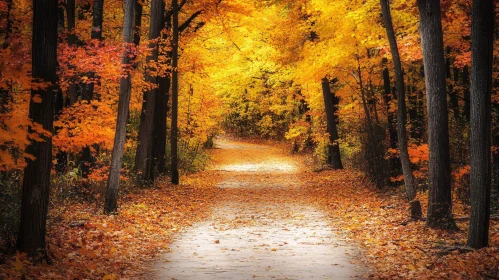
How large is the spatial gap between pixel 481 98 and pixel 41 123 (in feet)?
23.5

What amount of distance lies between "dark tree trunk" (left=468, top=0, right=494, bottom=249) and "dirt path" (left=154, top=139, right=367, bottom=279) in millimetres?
2409

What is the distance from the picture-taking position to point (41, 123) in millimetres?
7566

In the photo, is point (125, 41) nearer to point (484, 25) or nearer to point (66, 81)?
point (66, 81)

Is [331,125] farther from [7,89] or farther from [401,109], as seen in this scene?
[7,89]

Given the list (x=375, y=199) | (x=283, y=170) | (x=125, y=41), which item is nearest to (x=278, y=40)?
(x=283, y=170)

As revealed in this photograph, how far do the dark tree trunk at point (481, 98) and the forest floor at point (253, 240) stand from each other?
1.09m

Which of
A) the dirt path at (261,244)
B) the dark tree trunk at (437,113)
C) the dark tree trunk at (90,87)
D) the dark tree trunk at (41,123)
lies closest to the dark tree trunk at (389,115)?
the dirt path at (261,244)

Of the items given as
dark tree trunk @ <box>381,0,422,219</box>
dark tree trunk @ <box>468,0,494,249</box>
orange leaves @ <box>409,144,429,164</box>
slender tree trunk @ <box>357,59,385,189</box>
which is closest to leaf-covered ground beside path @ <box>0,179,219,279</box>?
dark tree trunk @ <box>381,0,422,219</box>

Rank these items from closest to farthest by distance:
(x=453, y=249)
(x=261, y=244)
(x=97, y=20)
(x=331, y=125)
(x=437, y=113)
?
(x=453, y=249)
(x=261, y=244)
(x=437, y=113)
(x=97, y=20)
(x=331, y=125)

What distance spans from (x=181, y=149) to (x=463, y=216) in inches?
736

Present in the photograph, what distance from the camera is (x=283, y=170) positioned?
27.6 meters

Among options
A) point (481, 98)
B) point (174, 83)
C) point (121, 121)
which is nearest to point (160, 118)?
point (174, 83)

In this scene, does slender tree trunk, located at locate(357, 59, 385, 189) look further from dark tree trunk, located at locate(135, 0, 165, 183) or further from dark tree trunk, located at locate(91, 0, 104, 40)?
dark tree trunk, located at locate(91, 0, 104, 40)

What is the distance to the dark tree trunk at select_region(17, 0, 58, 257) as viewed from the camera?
297 inches
